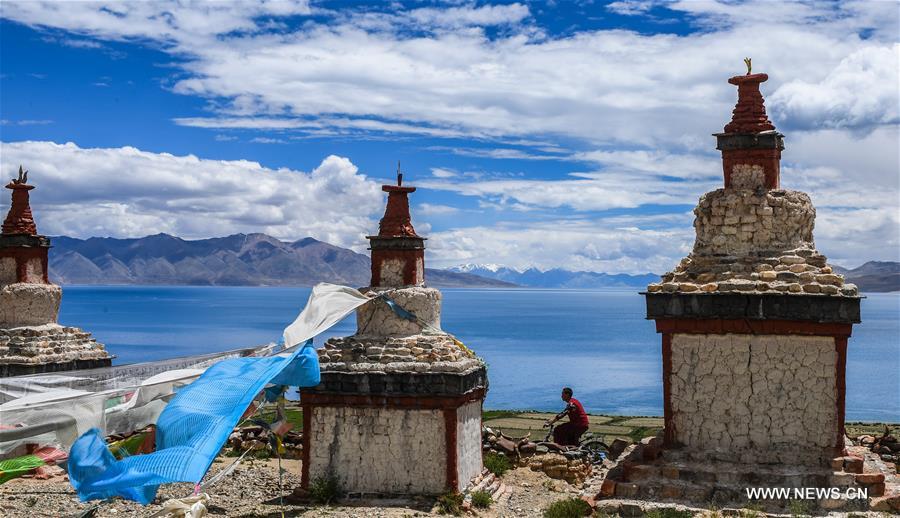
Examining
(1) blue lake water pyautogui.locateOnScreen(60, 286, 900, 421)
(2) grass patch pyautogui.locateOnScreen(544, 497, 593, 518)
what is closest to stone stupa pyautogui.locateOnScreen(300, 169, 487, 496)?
(2) grass patch pyautogui.locateOnScreen(544, 497, 593, 518)

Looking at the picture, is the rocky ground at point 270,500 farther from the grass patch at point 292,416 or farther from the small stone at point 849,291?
the grass patch at point 292,416

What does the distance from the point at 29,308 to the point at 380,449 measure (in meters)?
12.1

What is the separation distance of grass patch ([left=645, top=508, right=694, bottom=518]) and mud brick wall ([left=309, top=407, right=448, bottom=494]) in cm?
472

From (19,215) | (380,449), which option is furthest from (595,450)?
(19,215)

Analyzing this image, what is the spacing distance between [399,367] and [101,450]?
7.62 m

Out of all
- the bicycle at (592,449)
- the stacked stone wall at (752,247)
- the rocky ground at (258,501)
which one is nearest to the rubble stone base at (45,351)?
the rocky ground at (258,501)

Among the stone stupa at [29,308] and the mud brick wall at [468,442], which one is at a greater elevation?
the stone stupa at [29,308]

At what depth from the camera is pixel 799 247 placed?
1788 cm

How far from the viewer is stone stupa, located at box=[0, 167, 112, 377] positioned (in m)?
24.6

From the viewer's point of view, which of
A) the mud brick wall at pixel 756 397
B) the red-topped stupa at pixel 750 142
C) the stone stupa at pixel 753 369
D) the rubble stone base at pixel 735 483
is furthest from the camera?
the red-topped stupa at pixel 750 142

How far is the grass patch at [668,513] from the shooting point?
608 inches

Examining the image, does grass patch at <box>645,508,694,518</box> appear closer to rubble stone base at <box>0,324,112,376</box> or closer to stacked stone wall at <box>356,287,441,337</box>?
stacked stone wall at <box>356,287,441,337</box>

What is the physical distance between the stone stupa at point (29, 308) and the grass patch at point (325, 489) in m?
9.37

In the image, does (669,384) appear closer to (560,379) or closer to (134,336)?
(560,379)
